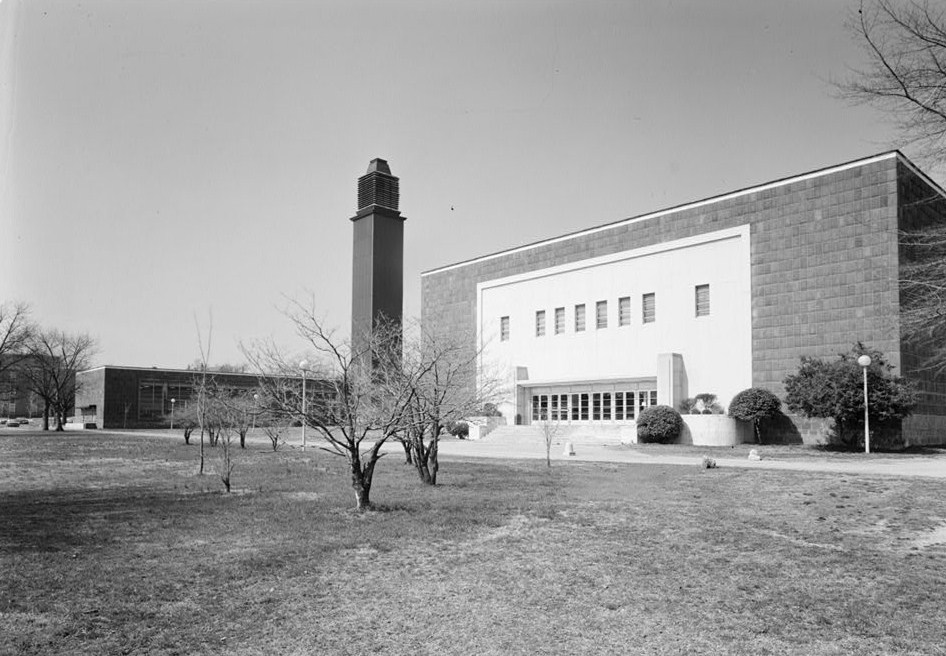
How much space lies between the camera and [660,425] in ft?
101

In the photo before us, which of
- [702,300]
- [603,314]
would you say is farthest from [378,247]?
[702,300]

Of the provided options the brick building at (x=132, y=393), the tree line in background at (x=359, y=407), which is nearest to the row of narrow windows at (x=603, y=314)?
the tree line in background at (x=359, y=407)

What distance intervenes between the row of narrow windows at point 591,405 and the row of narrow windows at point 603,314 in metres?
3.62

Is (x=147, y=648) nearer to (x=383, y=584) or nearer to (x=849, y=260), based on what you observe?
(x=383, y=584)

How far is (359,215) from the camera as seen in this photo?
5759 cm

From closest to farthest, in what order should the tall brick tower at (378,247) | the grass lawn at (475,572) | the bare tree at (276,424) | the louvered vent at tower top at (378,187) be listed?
the grass lawn at (475,572)
the bare tree at (276,424)
the tall brick tower at (378,247)
the louvered vent at tower top at (378,187)

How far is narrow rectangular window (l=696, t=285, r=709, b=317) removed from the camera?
3400 cm

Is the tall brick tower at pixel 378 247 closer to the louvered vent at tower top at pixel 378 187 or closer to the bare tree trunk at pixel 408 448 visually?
the louvered vent at tower top at pixel 378 187

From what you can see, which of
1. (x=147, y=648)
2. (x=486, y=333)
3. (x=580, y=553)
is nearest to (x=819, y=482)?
(x=580, y=553)

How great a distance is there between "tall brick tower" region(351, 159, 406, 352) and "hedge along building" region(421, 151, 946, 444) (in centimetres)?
1031

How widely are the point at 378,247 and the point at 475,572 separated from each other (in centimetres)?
A: 4978

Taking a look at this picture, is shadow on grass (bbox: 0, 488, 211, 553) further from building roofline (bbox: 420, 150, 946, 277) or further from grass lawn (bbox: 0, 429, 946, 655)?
building roofline (bbox: 420, 150, 946, 277)

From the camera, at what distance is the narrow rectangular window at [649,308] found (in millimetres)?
36344

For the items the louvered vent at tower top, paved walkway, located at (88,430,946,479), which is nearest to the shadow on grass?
paved walkway, located at (88,430,946,479)
